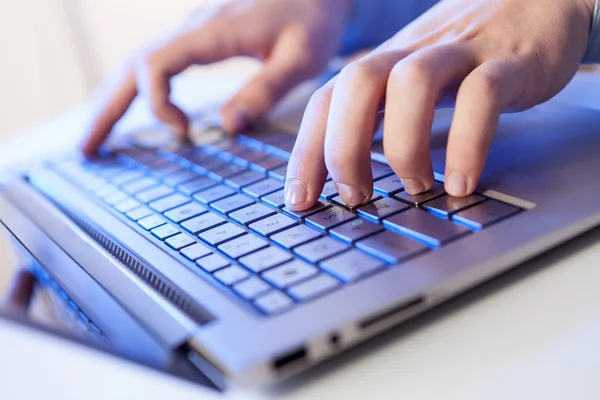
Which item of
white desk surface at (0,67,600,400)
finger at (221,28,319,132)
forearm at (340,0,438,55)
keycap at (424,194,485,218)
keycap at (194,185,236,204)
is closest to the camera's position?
white desk surface at (0,67,600,400)

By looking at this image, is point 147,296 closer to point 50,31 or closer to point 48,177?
point 48,177

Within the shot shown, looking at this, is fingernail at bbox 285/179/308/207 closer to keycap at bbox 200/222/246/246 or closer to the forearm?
keycap at bbox 200/222/246/246

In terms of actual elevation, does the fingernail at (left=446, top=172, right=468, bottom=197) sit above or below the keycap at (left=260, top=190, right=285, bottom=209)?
above

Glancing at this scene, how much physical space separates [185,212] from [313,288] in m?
0.18

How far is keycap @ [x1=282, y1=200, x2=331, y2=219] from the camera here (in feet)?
1.40

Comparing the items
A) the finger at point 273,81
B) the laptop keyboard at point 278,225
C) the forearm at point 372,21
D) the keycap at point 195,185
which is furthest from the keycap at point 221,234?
the forearm at point 372,21

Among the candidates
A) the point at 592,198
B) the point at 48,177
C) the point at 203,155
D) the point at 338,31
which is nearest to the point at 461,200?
the point at 592,198

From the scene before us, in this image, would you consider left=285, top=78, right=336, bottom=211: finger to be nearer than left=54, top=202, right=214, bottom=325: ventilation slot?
No

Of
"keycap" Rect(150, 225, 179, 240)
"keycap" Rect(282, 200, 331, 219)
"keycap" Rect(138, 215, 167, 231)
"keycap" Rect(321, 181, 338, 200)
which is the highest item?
"keycap" Rect(282, 200, 331, 219)

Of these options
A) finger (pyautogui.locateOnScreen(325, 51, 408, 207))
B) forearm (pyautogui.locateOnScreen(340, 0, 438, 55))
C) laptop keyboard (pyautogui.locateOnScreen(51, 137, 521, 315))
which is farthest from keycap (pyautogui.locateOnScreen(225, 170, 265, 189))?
forearm (pyautogui.locateOnScreen(340, 0, 438, 55))

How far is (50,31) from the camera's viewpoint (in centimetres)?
191

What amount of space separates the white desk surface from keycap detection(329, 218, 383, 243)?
7 centimetres

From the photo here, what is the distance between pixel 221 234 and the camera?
0.42m

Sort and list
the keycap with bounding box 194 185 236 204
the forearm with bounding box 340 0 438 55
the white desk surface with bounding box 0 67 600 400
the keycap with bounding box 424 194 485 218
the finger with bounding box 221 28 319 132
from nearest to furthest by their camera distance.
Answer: the white desk surface with bounding box 0 67 600 400 → the keycap with bounding box 424 194 485 218 → the keycap with bounding box 194 185 236 204 → the finger with bounding box 221 28 319 132 → the forearm with bounding box 340 0 438 55
